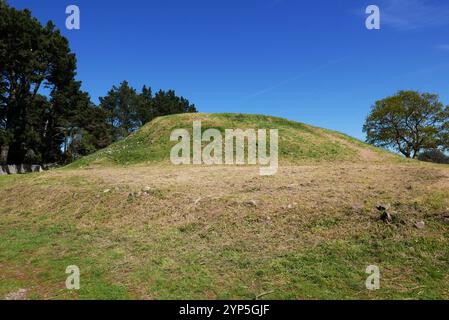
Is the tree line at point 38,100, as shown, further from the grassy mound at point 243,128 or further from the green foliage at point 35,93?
the grassy mound at point 243,128

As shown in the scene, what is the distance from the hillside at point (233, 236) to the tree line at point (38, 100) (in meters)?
28.5

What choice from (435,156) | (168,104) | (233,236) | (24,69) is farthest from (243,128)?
(168,104)

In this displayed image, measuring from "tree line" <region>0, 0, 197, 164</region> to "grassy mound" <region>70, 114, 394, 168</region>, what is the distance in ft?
57.3

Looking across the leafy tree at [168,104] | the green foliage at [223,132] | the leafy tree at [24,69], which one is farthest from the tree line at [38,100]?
the leafy tree at [168,104]

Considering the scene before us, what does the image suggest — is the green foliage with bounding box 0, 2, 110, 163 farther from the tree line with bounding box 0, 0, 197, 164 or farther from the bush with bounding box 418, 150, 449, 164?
the bush with bounding box 418, 150, 449, 164

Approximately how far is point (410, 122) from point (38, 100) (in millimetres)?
51344

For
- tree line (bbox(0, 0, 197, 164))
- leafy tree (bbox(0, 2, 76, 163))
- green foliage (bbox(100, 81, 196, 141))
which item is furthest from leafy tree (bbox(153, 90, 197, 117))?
leafy tree (bbox(0, 2, 76, 163))

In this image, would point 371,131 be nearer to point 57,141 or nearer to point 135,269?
point 57,141

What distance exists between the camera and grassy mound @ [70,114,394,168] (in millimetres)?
23422

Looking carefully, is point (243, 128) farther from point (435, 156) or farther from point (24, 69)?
point (435, 156)

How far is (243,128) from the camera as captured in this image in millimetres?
27625

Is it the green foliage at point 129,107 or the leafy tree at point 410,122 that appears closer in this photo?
the leafy tree at point 410,122

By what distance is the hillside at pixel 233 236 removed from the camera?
22.0 ft
